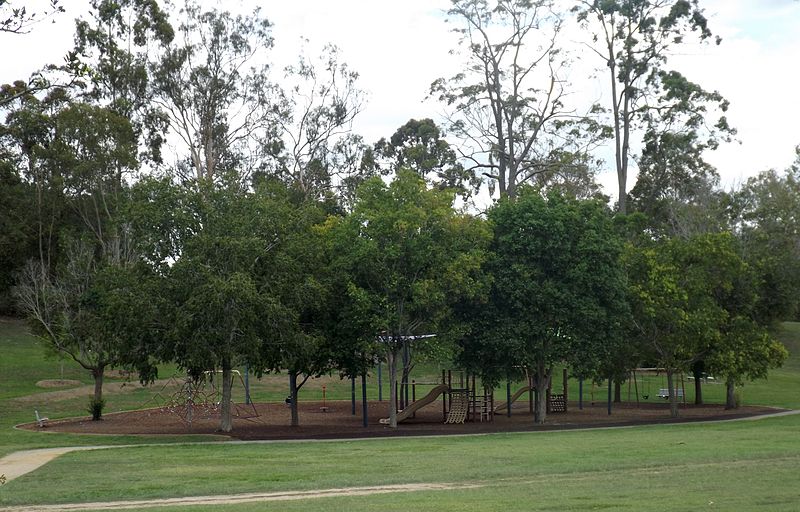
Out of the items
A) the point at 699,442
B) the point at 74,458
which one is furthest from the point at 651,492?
the point at 74,458

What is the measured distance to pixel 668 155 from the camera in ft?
243

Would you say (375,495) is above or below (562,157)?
below

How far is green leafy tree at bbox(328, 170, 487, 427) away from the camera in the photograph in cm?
3772

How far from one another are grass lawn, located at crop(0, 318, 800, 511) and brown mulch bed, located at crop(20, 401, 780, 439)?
3483 millimetres

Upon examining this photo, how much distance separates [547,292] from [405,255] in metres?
5.98

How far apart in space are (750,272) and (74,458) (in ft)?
107

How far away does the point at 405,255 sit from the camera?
126 ft

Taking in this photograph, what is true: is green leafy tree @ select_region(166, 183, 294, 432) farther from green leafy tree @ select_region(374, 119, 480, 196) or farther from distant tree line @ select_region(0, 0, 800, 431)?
green leafy tree @ select_region(374, 119, 480, 196)

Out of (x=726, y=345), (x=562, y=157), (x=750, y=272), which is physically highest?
(x=562, y=157)

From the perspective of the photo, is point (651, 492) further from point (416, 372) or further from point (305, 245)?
point (416, 372)

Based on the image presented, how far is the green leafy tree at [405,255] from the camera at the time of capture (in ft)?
124

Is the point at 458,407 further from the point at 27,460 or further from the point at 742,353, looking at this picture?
the point at 27,460

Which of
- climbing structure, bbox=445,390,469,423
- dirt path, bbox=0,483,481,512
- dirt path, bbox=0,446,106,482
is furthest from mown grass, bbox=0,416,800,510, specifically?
climbing structure, bbox=445,390,469,423

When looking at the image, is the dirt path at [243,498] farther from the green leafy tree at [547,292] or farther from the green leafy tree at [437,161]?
the green leafy tree at [437,161]
